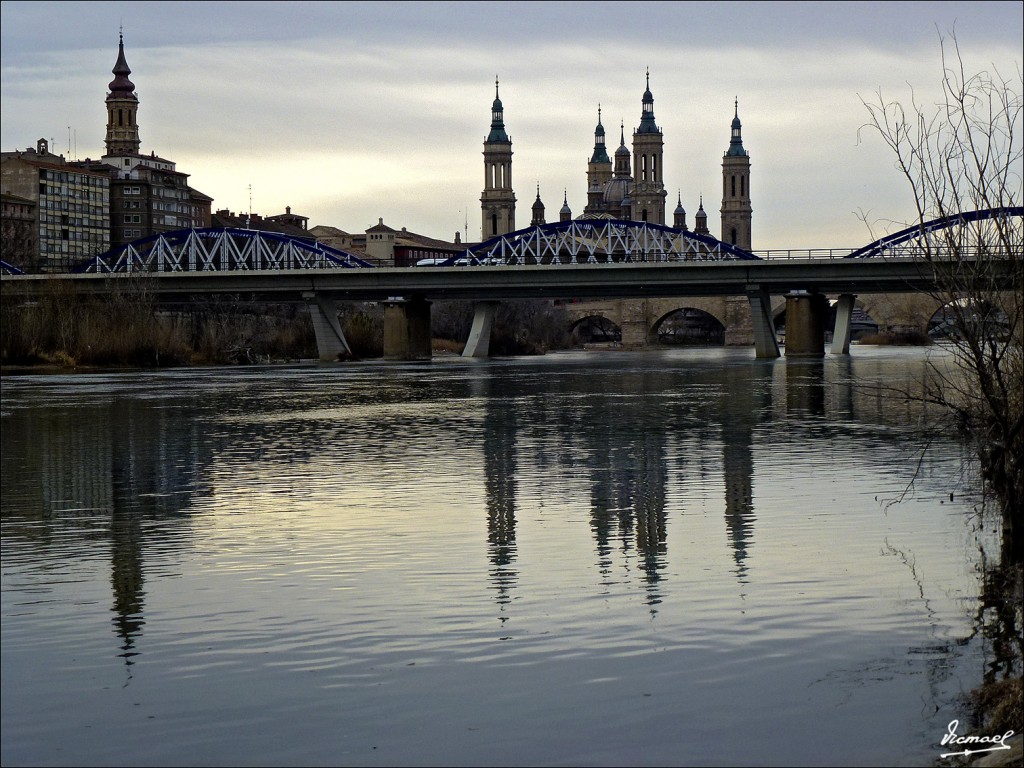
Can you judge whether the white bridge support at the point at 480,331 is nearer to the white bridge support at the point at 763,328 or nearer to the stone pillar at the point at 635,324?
the white bridge support at the point at 763,328

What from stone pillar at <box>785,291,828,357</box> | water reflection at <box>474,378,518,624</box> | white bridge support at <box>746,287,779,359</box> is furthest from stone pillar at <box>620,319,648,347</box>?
water reflection at <box>474,378,518,624</box>

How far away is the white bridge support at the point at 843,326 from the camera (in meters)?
119

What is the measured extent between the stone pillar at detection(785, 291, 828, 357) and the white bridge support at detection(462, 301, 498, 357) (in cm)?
2446

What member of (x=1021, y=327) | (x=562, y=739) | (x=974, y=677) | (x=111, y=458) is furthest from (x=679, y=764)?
(x=111, y=458)

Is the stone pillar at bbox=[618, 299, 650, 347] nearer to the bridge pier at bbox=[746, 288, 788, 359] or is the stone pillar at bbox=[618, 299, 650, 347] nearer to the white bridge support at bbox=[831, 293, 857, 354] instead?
the white bridge support at bbox=[831, 293, 857, 354]

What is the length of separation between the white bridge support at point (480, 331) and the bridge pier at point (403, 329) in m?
6.20

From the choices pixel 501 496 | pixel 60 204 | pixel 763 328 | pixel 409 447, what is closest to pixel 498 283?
pixel 763 328

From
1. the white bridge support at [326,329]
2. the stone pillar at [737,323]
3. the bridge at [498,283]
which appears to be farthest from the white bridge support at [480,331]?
the stone pillar at [737,323]

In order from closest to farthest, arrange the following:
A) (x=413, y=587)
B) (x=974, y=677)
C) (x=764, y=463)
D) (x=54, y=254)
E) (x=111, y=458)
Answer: (x=974, y=677), (x=413, y=587), (x=764, y=463), (x=111, y=458), (x=54, y=254)

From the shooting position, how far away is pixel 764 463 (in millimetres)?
26469

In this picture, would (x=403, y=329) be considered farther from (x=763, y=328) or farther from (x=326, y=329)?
(x=763, y=328)

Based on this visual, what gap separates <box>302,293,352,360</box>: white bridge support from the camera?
10906 cm

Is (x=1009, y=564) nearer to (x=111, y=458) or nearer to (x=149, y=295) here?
(x=111, y=458)

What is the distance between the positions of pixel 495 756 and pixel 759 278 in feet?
313
